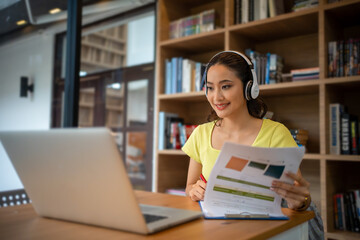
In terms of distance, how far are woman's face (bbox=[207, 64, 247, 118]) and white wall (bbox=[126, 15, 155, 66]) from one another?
2.07 meters

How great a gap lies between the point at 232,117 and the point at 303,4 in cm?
118

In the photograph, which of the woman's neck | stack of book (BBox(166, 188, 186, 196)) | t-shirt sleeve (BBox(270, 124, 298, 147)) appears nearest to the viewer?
t-shirt sleeve (BBox(270, 124, 298, 147))

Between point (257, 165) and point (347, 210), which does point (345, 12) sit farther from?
point (257, 165)

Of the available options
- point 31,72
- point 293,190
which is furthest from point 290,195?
point 31,72

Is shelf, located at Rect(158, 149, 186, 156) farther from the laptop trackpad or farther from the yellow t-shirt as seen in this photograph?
the laptop trackpad

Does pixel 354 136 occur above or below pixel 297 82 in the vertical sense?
below

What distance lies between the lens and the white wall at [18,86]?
209 centimetres

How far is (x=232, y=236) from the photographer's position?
70 centimetres

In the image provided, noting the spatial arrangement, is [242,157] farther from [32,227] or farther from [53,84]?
[53,84]

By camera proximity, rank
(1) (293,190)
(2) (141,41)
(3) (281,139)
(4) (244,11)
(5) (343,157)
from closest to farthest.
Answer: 1. (1) (293,190)
2. (3) (281,139)
3. (5) (343,157)
4. (4) (244,11)
5. (2) (141,41)

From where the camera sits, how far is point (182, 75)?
277cm

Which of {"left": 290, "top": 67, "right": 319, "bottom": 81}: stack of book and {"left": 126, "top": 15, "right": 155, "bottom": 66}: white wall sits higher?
{"left": 126, "top": 15, "right": 155, "bottom": 66}: white wall

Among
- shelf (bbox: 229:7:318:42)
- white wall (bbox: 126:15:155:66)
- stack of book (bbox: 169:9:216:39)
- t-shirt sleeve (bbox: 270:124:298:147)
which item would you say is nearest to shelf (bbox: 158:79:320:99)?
shelf (bbox: 229:7:318:42)

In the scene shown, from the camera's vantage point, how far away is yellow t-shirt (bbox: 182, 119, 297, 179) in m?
1.41
